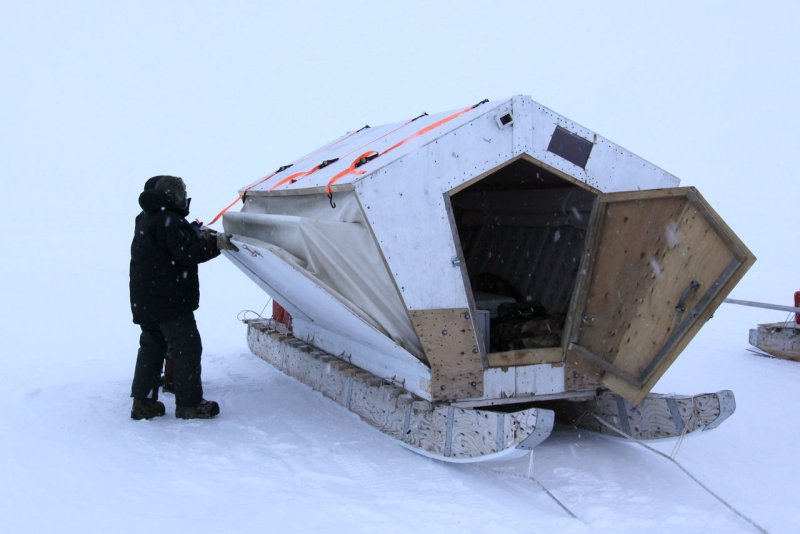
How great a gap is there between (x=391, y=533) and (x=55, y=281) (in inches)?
464

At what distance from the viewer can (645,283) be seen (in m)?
4.75

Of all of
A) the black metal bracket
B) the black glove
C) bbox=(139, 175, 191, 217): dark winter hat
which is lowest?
the black metal bracket

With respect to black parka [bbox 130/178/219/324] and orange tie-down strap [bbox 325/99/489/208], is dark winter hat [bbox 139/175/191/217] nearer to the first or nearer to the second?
black parka [bbox 130/178/219/324]

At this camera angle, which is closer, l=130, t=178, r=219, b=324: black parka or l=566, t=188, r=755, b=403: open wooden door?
l=566, t=188, r=755, b=403: open wooden door

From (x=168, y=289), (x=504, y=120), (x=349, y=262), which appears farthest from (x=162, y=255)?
(x=504, y=120)

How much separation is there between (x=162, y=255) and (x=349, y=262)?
59.0 inches

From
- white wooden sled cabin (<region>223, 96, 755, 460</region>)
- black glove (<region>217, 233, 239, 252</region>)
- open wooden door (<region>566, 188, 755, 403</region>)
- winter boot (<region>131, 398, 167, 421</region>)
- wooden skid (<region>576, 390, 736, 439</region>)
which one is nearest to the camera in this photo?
open wooden door (<region>566, 188, 755, 403</region>)

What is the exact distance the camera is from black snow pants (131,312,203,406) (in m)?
5.64

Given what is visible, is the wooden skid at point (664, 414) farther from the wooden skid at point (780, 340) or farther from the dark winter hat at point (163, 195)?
the wooden skid at point (780, 340)

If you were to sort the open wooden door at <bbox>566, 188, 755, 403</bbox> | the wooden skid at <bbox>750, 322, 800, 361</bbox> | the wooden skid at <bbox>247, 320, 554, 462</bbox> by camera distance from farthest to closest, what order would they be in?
1. the wooden skid at <bbox>750, 322, 800, 361</bbox>
2. the open wooden door at <bbox>566, 188, 755, 403</bbox>
3. the wooden skid at <bbox>247, 320, 554, 462</bbox>

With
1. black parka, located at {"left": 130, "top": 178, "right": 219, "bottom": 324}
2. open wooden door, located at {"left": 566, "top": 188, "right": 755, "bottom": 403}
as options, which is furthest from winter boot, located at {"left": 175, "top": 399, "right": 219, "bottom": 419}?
open wooden door, located at {"left": 566, "top": 188, "right": 755, "bottom": 403}

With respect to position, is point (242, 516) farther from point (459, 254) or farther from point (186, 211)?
point (186, 211)

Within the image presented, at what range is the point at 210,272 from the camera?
1546cm

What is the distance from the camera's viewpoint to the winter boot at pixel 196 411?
572 centimetres
